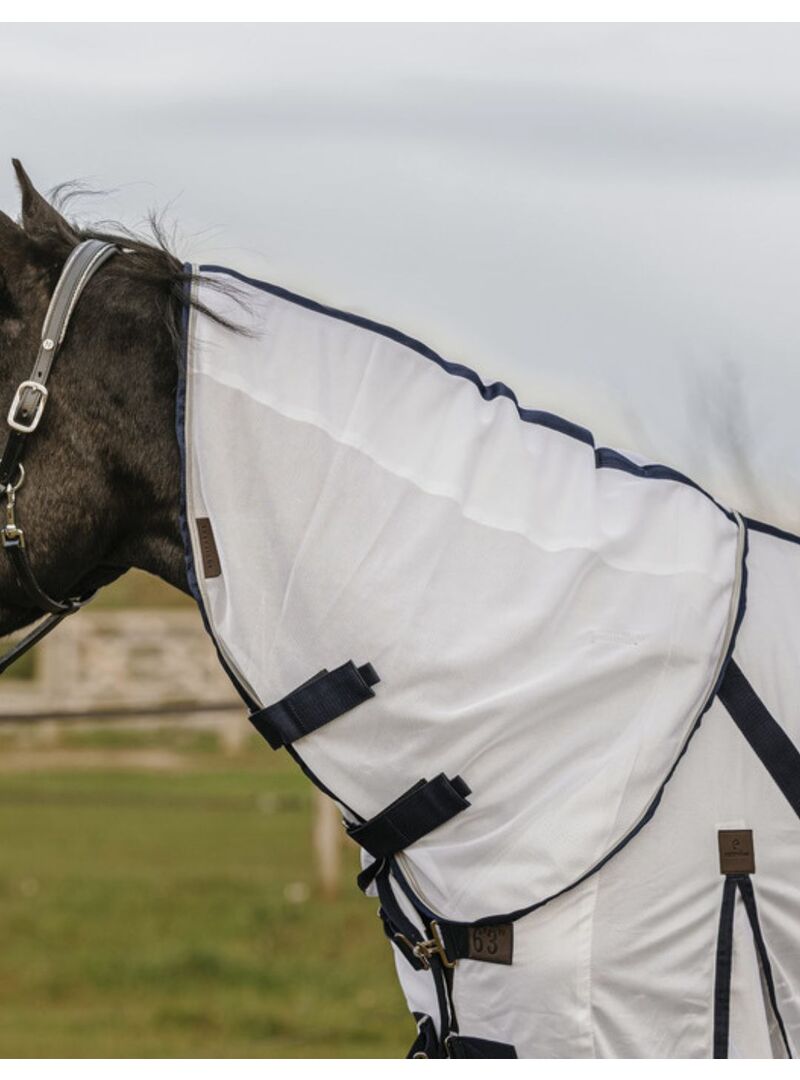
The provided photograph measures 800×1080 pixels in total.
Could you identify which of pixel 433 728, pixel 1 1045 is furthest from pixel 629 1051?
pixel 1 1045

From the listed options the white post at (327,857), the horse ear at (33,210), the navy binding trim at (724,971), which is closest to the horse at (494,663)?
the navy binding trim at (724,971)

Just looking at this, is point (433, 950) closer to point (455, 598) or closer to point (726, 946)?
point (726, 946)

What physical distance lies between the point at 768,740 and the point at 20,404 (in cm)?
128

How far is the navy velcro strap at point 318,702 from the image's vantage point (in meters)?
2.30

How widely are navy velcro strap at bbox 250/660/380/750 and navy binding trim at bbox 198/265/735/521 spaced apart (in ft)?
1.62

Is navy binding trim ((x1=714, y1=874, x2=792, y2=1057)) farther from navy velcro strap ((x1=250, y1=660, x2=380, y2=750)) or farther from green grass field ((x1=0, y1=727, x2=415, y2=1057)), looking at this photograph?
green grass field ((x1=0, y1=727, x2=415, y2=1057))

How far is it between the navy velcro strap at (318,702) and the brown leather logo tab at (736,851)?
1.87 feet

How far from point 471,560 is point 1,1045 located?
438cm

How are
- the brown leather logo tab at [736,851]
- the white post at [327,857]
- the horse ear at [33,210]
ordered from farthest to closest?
the white post at [327,857]
the horse ear at [33,210]
the brown leather logo tab at [736,851]

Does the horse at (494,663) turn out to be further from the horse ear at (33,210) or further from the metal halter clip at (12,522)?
the horse ear at (33,210)

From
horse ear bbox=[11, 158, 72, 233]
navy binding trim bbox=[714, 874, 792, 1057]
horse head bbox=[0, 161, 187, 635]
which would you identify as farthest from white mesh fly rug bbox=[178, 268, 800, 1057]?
horse ear bbox=[11, 158, 72, 233]

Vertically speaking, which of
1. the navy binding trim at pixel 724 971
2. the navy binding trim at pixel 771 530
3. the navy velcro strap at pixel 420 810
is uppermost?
the navy binding trim at pixel 771 530

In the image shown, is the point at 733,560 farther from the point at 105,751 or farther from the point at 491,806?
the point at 105,751

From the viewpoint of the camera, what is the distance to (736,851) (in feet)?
7.38
